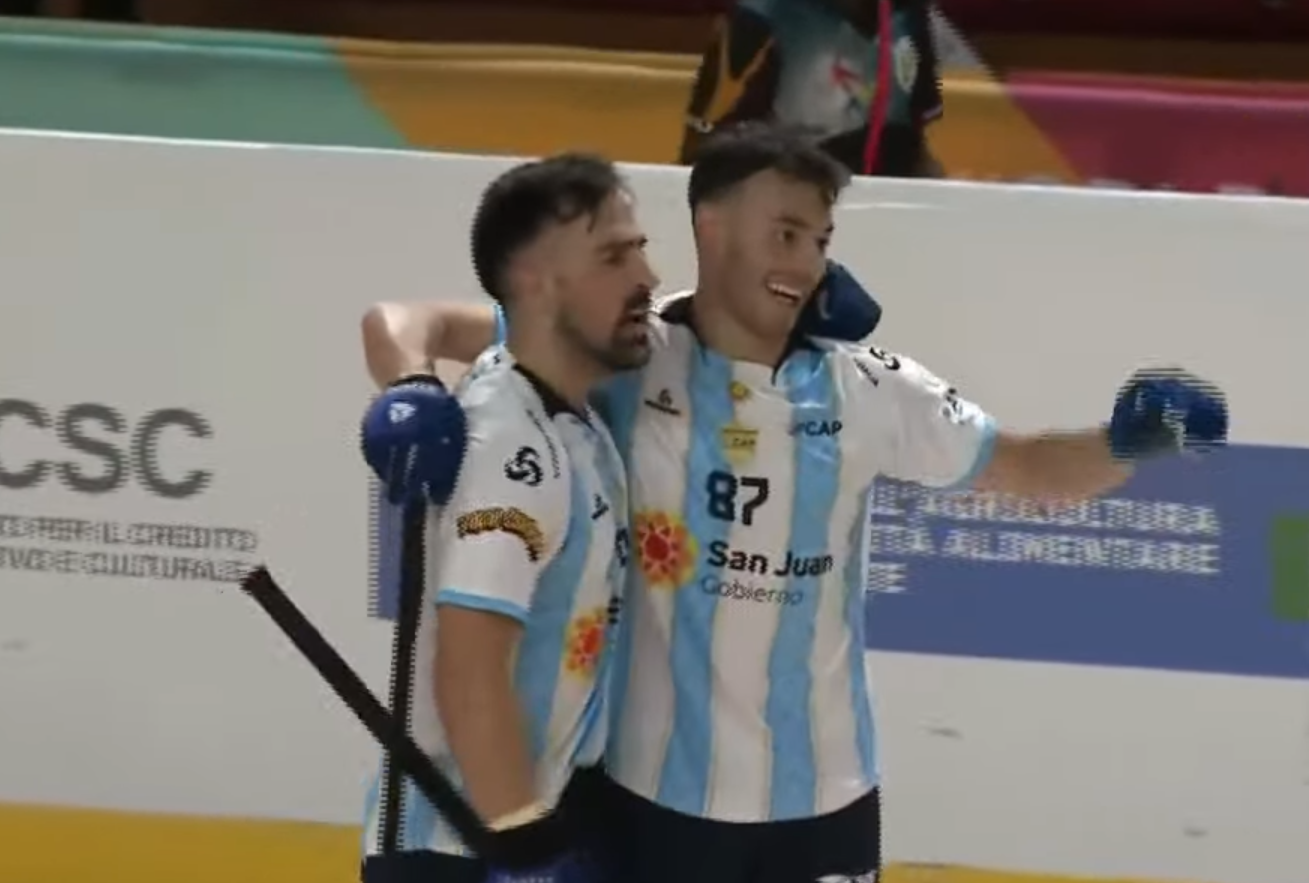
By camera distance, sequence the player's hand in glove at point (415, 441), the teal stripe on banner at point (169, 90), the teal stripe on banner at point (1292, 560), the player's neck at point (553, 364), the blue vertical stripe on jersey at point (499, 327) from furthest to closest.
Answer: the teal stripe on banner at point (169, 90), the teal stripe on banner at point (1292, 560), the blue vertical stripe on jersey at point (499, 327), the player's neck at point (553, 364), the player's hand in glove at point (415, 441)

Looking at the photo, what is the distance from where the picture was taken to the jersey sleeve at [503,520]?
180 centimetres

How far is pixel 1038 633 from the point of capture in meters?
2.71

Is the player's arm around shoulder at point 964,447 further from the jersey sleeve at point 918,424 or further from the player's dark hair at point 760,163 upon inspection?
the player's dark hair at point 760,163

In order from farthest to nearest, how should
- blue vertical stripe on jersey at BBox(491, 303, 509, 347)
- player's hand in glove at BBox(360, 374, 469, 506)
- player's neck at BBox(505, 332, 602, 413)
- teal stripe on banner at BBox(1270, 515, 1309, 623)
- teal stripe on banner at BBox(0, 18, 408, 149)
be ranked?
teal stripe on banner at BBox(0, 18, 408, 149), teal stripe on banner at BBox(1270, 515, 1309, 623), blue vertical stripe on jersey at BBox(491, 303, 509, 347), player's neck at BBox(505, 332, 602, 413), player's hand in glove at BBox(360, 374, 469, 506)

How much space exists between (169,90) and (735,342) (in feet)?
7.15

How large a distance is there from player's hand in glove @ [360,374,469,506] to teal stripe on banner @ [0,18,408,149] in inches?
85.7

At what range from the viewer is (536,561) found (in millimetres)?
1822

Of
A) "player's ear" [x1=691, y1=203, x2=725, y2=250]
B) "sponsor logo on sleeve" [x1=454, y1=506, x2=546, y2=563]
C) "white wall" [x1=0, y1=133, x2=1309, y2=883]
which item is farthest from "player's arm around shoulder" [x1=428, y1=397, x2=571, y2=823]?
"white wall" [x1=0, y1=133, x2=1309, y2=883]

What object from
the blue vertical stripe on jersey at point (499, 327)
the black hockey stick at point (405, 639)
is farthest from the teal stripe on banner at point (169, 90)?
the black hockey stick at point (405, 639)

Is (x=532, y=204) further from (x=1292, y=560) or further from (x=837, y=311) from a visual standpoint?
(x=1292, y=560)

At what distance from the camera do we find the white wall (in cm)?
267

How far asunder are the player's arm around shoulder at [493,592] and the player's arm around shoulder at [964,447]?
315mm

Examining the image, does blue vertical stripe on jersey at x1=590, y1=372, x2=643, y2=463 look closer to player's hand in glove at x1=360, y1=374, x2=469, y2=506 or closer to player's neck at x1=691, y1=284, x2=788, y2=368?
player's neck at x1=691, y1=284, x2=788, y2=368

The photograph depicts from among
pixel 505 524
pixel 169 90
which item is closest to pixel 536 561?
pixel 505 524
